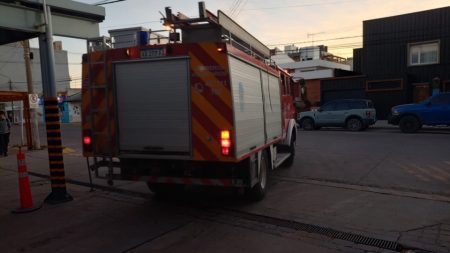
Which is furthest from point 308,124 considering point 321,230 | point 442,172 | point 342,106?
point 321,230

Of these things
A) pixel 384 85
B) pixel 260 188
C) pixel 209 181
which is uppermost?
pixel 384 85

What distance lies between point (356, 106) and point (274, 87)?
48.2 ft

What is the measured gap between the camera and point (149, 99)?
6223 millimetres

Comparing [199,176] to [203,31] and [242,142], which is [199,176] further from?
[203,31]

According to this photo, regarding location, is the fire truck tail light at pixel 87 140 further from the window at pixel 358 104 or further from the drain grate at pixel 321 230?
the window at pixel 358 104

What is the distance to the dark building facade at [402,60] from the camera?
26969 mm

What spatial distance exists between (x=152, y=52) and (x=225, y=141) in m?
1.75

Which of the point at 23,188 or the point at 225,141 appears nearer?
the point at 225,141

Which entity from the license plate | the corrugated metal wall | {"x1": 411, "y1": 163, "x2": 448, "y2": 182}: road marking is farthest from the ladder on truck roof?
the corrugated metal wall

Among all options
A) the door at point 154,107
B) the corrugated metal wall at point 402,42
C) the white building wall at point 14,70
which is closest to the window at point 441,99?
the corrugated metal wall at point 402,42

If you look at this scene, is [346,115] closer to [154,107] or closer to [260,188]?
[260,188]

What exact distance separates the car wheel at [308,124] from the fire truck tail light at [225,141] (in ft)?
61.2

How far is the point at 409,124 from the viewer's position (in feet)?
65.8

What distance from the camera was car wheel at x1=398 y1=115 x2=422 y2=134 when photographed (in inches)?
779
